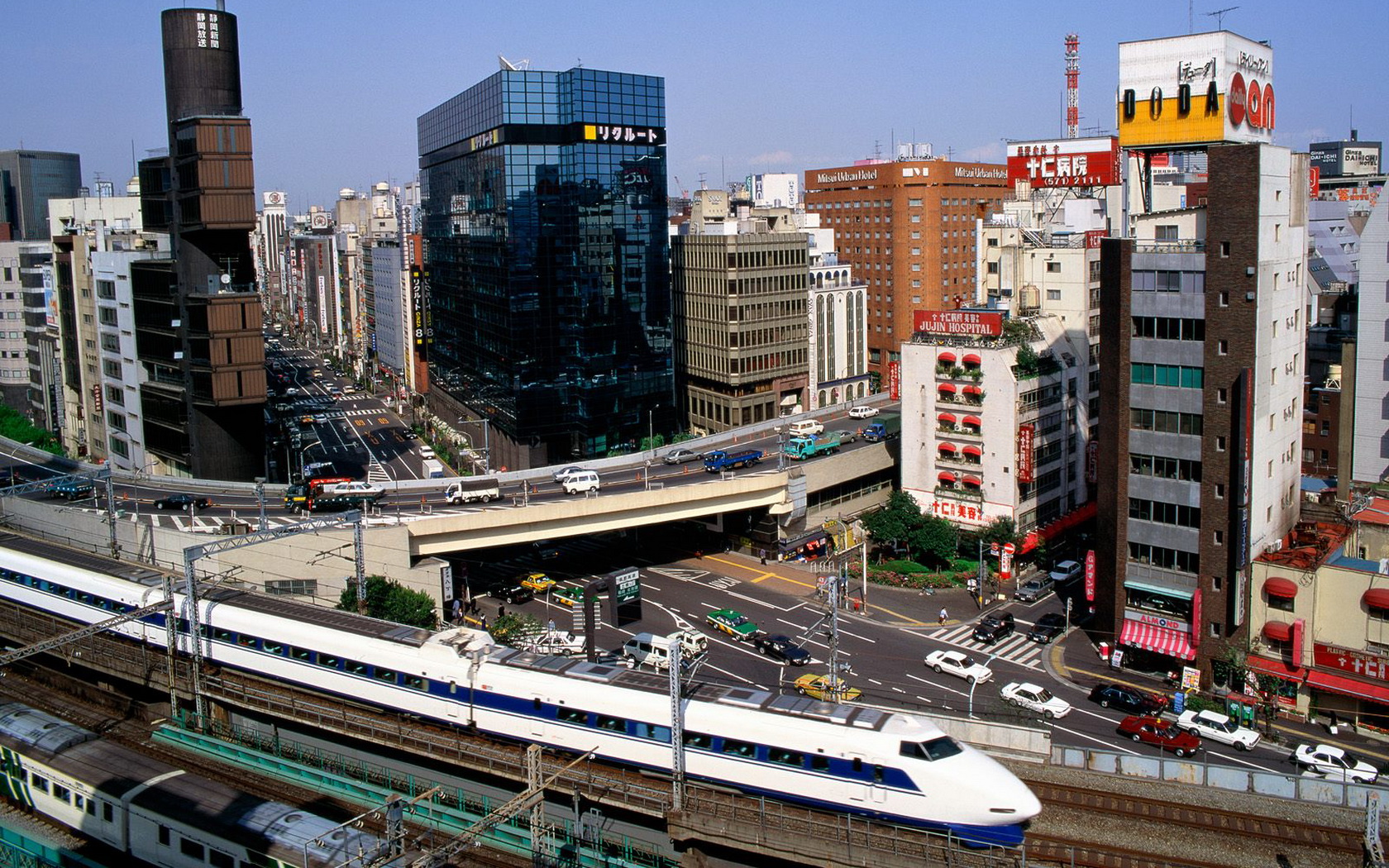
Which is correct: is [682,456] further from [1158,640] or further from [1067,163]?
[1067,163]

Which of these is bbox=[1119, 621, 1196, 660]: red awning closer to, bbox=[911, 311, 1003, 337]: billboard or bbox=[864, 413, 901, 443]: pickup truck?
bbox=[911, 311, 1003, 337]: billboard

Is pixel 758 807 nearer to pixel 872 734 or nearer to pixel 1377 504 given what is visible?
pixel 872 734

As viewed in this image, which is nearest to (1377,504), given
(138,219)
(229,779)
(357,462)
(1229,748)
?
(1229,748)

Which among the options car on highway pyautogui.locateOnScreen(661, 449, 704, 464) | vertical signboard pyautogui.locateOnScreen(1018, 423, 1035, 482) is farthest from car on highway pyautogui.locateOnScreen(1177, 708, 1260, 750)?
car on highway pyautogui.locateOnScreen(661, 449, 704, 464)

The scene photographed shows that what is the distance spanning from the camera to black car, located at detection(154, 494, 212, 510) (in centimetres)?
6806

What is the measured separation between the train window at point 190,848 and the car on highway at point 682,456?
4893 cm

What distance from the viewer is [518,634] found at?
56531mm

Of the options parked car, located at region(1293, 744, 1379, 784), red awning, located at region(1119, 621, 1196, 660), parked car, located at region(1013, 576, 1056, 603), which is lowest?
parked car, located at region(1293, 744, 1379, 784)

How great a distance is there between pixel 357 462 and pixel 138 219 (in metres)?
34.2

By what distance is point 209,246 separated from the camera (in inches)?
3031

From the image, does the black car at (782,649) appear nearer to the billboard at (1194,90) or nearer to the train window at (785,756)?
the train window at (785,756)

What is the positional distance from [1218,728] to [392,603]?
39239 mm

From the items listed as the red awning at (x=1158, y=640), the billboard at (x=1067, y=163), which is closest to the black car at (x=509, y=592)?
the red awning at (x=1158, y=640)

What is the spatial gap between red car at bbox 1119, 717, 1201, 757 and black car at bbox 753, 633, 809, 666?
15716mm
